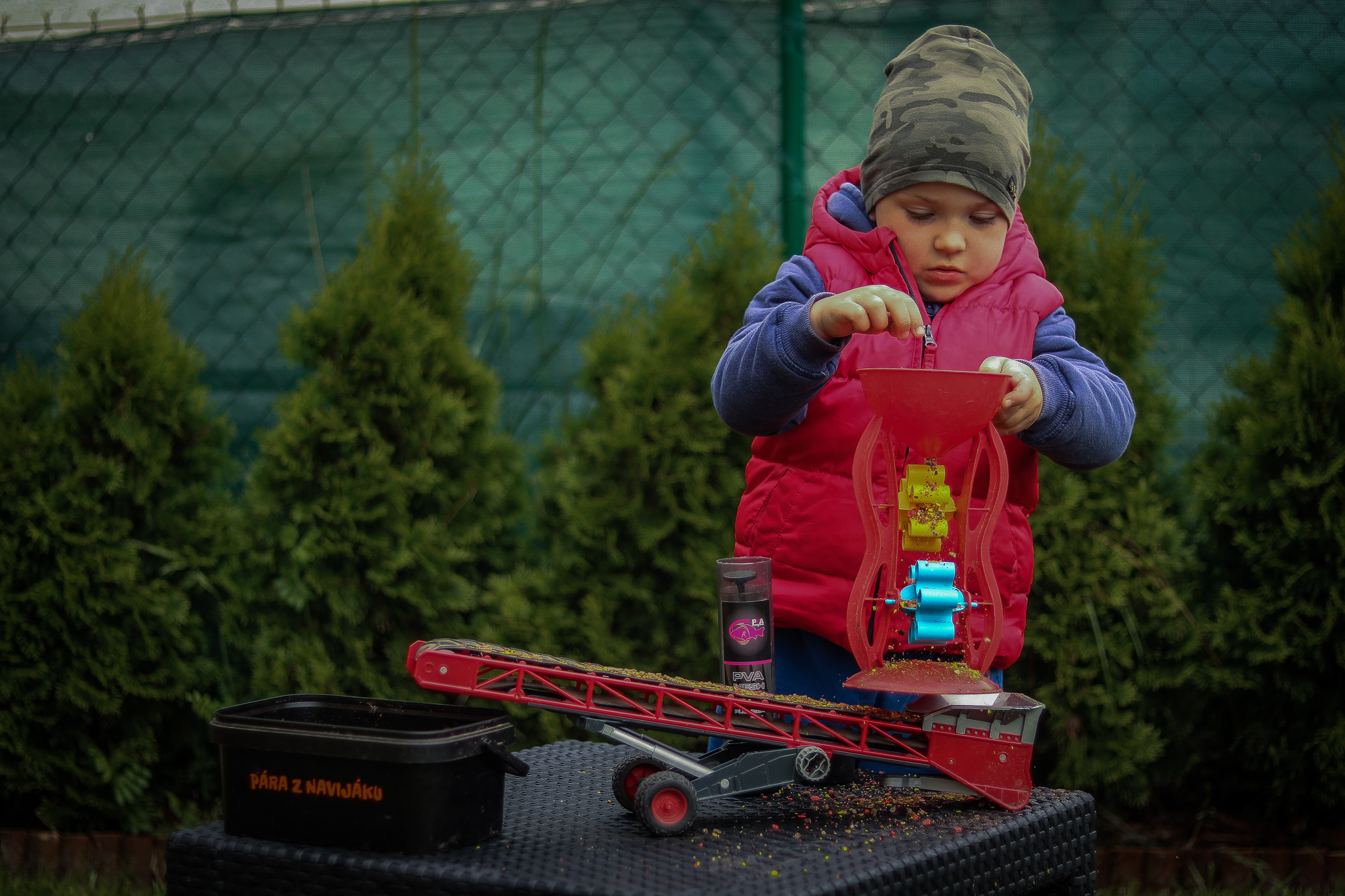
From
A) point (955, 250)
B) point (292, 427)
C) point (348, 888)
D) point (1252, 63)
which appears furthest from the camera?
point (1252, 63)

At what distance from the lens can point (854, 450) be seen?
171cm

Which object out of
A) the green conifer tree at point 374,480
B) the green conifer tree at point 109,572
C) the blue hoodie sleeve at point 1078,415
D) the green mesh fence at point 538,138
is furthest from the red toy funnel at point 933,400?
the green conifer tree at point 109,572

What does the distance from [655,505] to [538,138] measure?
1372mm

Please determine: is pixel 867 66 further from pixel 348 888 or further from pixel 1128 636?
pixel 348 888

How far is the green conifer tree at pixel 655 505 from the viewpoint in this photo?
123 inches

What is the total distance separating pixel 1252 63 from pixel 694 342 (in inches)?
83.4

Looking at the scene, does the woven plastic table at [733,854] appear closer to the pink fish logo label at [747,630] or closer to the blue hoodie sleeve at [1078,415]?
the pink fish logo label at [747,630]

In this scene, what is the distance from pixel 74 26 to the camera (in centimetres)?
370

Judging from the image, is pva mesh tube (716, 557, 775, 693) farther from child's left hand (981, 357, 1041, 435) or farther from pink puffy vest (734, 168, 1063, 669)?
child's left hand (981, 357, 1041, 435)

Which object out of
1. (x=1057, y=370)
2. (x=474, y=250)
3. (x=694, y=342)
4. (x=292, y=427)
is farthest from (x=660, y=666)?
(x=1057, y=370)

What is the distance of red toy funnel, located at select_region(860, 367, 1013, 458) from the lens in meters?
1.38

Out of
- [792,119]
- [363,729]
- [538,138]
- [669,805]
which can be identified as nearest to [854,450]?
[669,805]

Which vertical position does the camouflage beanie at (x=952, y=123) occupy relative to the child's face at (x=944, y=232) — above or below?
above

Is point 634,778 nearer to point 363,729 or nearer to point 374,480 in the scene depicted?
point 363,729
